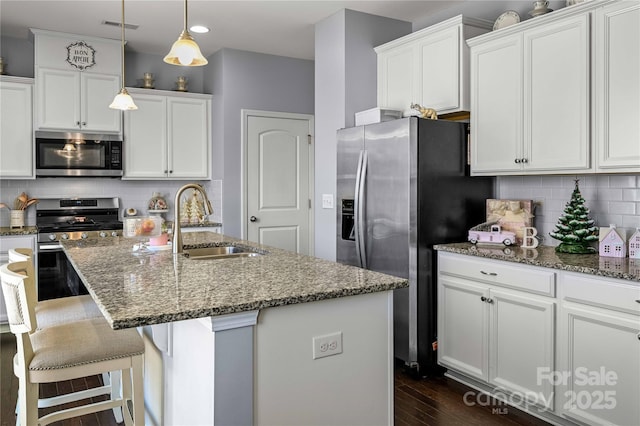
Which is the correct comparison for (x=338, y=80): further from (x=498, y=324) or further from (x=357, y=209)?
(x=498, y=324)

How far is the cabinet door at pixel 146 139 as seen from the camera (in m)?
4.98

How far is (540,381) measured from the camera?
106 inches

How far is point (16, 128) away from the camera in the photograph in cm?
446

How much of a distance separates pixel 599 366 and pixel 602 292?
355 millimetres

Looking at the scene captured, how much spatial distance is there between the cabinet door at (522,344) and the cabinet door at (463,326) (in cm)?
7

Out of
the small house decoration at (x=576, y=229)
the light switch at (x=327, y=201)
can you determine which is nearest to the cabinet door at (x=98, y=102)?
the light switch at (x=327, y=201)

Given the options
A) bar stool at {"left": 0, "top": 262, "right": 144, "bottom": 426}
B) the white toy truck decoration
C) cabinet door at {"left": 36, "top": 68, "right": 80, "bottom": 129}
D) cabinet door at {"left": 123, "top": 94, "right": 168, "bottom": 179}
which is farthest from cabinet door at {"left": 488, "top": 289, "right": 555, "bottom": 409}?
cabinet door at {"left": 36, "top": 68, "right": 80, "bottom": 129}

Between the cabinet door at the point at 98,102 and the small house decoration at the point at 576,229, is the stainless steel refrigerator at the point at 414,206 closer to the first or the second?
the small house decoration at the point at 576,229

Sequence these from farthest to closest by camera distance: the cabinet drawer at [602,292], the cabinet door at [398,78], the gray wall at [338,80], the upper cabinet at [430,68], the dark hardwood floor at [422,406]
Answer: the gray wall at [338,80]
the cabinet door at [398,78]
the upper cabinet at [430,68]
the dark hardwood floor at [422,406]
the cabinet drawer at [602,292]

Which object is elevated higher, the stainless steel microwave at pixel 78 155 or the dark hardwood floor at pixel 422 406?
the stainless steel microwave at pixel 78 155

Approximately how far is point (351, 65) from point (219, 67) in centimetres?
177

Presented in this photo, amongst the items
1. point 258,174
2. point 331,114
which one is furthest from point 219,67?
point 331,114

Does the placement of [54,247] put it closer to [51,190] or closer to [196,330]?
[51,190]

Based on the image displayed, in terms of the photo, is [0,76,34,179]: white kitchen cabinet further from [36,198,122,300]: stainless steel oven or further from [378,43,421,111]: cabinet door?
[378,43,421,111]: cabinet door
